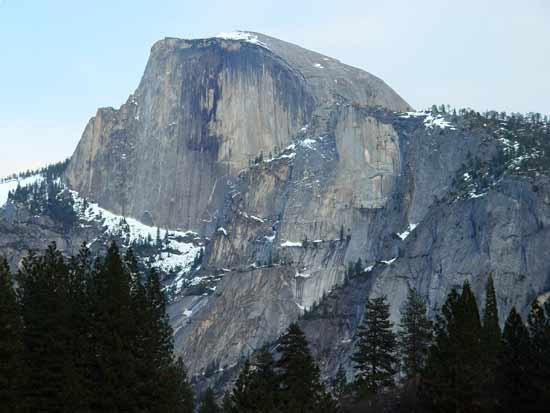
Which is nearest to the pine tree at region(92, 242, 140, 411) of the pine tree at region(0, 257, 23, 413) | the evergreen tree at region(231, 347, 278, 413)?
the pine tree at region(0, 257, 23, 413)

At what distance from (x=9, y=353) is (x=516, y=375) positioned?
3346 cm

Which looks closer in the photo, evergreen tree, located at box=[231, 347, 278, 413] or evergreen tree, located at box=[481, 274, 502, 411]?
evergreen tree, located at box=[231, 347, 278, 413]

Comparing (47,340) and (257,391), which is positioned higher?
(47,340)

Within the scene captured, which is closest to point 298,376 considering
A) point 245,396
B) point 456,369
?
point 245,396

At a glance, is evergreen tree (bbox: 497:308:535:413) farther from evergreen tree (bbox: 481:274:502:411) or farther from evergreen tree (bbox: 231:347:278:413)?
evergreen tree (bbox: 231:347:278:413)

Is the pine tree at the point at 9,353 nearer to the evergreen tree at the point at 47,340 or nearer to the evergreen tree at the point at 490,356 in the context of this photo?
the evergreen tree at the point at 47,340

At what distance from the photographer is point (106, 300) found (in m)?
61.4

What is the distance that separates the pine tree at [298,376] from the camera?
61.2 meters

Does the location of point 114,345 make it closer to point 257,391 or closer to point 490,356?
point 257,391

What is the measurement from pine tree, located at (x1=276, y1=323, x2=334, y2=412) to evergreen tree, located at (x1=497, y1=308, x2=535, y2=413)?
1317cm

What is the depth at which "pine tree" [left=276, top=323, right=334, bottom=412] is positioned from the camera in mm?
61156

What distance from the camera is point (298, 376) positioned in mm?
62906

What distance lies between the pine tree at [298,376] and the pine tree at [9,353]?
15.5 m

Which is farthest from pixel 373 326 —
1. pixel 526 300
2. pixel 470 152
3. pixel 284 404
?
pixel 470 152
